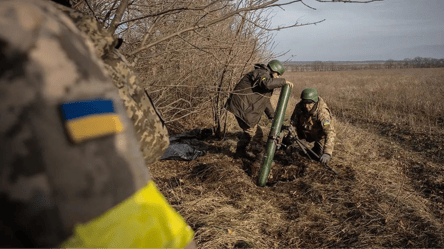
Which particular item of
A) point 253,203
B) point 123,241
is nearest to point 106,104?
point 123,241

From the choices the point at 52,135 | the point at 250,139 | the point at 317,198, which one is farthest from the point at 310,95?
the point at 52,135

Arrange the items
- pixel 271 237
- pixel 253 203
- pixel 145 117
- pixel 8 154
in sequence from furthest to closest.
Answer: pixel 253 203 → pixel 271 237 → pixel 145 117 → pixel 8 154

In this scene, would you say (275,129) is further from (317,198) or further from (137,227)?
(137,227)

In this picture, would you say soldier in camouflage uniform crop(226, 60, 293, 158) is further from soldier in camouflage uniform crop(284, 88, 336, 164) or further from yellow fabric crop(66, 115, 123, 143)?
yellow fabric crop(66, 115, 123, 143)

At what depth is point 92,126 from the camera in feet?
1.88

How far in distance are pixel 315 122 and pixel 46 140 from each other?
4.89 meters

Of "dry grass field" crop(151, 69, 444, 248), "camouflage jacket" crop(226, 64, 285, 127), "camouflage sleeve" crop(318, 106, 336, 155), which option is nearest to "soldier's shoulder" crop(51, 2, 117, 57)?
"dry grass field" crop(151, 69, 444, 248)

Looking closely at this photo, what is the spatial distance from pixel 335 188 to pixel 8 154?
13.2 feet

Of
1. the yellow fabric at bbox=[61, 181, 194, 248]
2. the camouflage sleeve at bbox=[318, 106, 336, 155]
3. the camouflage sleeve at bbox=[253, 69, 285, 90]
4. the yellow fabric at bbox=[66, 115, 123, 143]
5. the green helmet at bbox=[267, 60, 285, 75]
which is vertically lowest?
the camouflage sleeve at bbox=[318, 106, 336, 155]

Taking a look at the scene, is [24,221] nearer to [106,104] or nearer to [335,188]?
[106,104]

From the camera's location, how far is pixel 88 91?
582 millimetres

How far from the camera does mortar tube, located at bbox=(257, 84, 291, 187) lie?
4023 mm

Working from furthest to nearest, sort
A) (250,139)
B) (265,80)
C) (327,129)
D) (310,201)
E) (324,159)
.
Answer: (250,139)
(265,80)
(327,129)
(324,159)
(310,201)

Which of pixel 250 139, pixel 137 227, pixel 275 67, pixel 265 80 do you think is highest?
pixel 275 67
